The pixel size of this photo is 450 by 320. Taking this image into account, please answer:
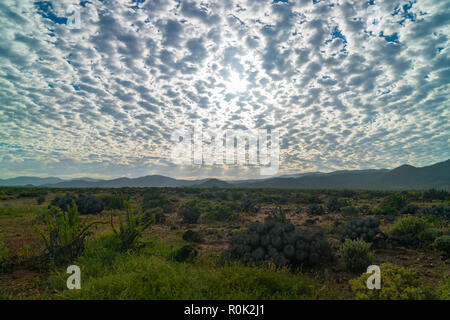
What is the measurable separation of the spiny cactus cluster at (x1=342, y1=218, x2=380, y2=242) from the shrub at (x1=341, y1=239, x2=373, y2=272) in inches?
83.5

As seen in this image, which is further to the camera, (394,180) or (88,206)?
(394,180)

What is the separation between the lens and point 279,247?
650cm

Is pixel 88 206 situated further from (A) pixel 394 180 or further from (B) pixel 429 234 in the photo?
(A) pixel 394 180

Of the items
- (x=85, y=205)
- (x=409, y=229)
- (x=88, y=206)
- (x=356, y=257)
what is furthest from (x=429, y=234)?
(x=85, y=205)

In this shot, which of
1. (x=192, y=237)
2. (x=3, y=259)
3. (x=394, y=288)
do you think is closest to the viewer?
(x=394, y=288)

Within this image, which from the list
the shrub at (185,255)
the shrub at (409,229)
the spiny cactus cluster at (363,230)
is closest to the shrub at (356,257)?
the spiny cactus cluster at (363,230)

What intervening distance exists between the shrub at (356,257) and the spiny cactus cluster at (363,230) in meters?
2.12

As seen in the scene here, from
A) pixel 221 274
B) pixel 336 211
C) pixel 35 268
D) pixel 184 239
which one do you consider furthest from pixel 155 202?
pixel 221 274

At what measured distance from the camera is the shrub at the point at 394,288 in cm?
387

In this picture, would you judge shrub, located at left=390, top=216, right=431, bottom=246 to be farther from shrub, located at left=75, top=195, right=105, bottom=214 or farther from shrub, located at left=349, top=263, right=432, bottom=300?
shrub, located at left=75, top=195, right=105, bottom=214

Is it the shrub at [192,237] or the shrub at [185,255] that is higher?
the shrub at [185,255]

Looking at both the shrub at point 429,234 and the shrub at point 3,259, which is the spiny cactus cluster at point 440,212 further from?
the shrub at point 3,259

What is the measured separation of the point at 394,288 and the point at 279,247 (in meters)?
2.94

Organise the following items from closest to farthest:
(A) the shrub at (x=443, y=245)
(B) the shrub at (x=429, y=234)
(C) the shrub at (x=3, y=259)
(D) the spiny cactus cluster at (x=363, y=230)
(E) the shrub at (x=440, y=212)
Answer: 1. (C) the shrub at (x=3, y=259)
2. (A) the shrub at (x=443, y=245)
3. (B) the shrub at (x=429, y=234)
4. (D) the spiny cactus cluster at (x=363, y=230)
5. (E) the shrub at (x=440, y=212)
